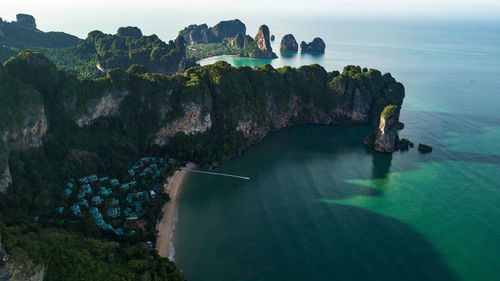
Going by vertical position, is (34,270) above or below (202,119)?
below

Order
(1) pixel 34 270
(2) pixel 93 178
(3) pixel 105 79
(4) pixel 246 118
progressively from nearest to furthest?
1. (1) pixel 34 270
2. (2) pixel 93 178
3. (3) pixel 105 79
4. (4) pixel 246 118

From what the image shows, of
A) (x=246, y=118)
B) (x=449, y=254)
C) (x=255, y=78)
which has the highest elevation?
(x=255, y=78)

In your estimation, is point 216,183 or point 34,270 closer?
point 34,270

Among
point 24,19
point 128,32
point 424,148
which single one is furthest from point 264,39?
point 424,148

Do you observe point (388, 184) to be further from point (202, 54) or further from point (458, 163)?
point (202, 54)

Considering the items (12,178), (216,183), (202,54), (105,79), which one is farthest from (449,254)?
(202,54)

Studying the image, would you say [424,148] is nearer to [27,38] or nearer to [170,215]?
[170,215]

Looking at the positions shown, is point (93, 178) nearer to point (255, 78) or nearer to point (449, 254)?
point (255, 78)

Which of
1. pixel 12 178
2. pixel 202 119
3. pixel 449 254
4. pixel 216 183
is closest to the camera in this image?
pixel 449 254
